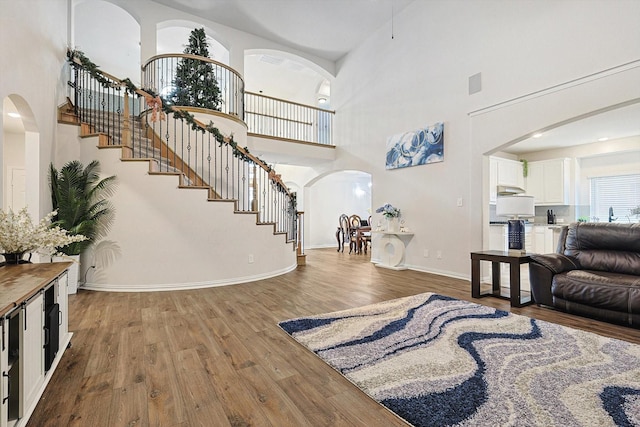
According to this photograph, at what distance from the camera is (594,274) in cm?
303

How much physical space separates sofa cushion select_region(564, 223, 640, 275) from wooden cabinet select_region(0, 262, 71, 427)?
468 centimetres

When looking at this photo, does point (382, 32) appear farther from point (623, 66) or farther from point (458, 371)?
point (458, 371)

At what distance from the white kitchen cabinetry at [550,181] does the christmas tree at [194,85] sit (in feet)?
23.7

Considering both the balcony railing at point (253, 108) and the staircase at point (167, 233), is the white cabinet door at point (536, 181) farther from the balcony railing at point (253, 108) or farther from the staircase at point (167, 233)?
the staircase at point (167, 233)

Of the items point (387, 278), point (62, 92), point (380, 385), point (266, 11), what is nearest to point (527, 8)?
point (387, 278)

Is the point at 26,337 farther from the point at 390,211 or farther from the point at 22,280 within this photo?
the point at 390,211

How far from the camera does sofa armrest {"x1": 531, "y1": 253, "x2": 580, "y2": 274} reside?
10.7 feet

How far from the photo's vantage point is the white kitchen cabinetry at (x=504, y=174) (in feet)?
21.3

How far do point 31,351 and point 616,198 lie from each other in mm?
9163

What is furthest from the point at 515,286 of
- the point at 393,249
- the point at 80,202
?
the point at 80,202

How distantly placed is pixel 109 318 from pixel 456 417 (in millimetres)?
3063

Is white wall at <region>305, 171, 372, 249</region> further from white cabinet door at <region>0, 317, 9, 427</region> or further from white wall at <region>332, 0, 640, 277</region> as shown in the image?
white cabinet door at <region>0, 317, 9, 427</region>

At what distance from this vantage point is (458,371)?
189 cm

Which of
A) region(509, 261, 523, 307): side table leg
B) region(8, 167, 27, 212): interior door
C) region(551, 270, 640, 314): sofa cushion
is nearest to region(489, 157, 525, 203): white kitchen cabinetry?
region(509, 261, 523, 307): side table leg
